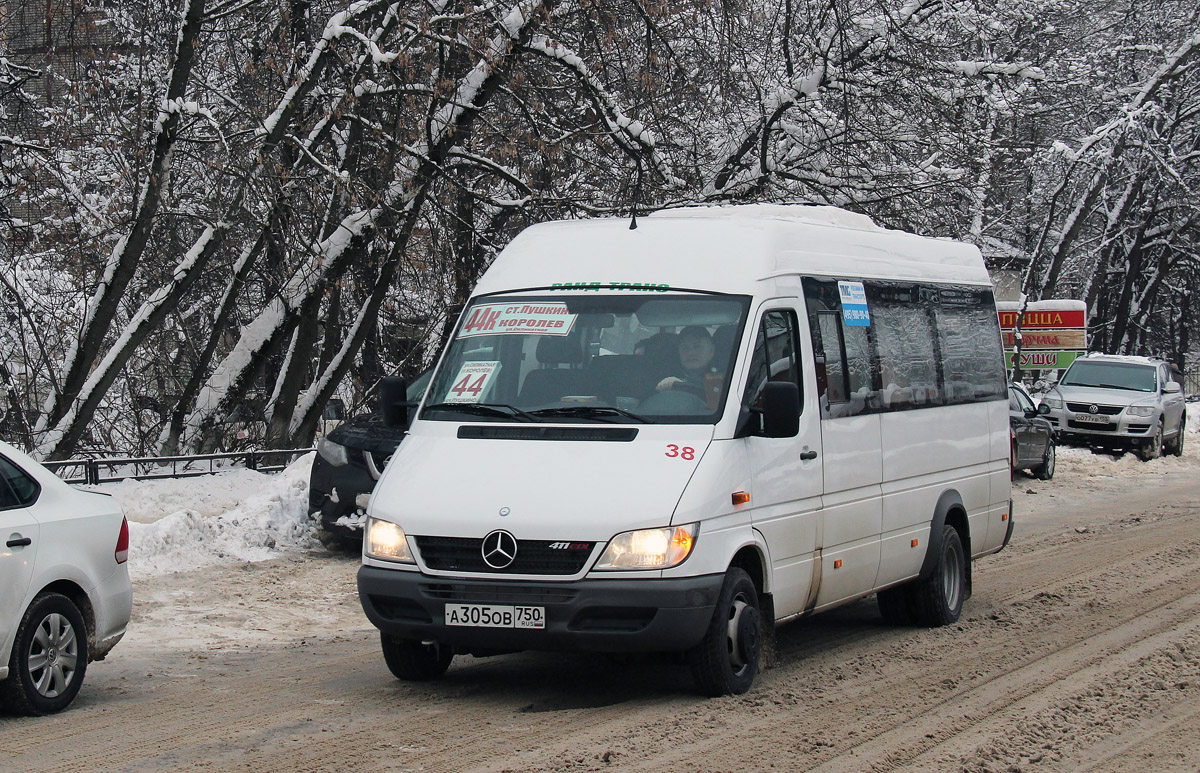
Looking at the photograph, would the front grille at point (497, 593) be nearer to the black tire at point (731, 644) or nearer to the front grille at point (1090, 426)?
the black tire at point (731, 644)

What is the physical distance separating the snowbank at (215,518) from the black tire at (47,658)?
14.2ft

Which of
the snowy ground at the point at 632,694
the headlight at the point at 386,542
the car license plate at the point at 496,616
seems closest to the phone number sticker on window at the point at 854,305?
the snowy ground at the point at 632,694

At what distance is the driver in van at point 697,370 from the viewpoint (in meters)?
7.52

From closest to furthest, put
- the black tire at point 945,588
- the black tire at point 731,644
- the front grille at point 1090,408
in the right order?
the black tire at point 731,644 < the black tire at point 945,588 < the front grille at point 1090,408

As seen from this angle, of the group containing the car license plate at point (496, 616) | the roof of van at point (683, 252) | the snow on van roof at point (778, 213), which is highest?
the snow on van roof at point (778, 213)

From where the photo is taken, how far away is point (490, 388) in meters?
7.86

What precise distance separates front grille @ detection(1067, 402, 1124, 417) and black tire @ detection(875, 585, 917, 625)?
61.5ft

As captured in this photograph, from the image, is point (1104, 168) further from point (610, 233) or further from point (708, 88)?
point (610, 233)

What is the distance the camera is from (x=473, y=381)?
7.95 m

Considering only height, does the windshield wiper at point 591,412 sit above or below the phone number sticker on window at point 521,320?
below

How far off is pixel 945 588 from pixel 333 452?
619 cm

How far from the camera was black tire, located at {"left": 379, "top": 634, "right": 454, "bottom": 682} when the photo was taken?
25.0ft

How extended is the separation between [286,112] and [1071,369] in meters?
18.8

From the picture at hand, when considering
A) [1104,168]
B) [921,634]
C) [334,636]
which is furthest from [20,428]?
[1104,168]
